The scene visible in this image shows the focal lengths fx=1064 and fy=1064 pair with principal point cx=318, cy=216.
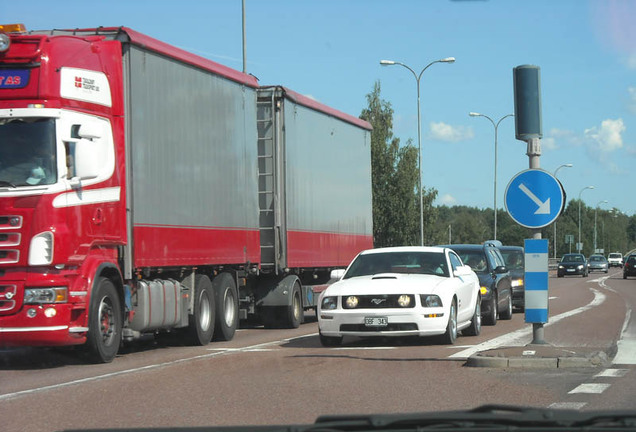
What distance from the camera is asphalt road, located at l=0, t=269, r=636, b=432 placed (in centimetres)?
888

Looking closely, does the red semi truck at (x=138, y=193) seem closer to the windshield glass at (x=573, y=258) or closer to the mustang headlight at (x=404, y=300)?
the mustang headlight at (x=404, y=300)

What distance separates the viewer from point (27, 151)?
12.9 m

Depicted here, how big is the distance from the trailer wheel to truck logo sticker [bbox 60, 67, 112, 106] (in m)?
4.86

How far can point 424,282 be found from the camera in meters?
15.7

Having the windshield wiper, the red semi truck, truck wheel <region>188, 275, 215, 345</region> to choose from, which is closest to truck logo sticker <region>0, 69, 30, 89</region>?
the red semi truck

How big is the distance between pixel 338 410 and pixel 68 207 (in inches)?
218

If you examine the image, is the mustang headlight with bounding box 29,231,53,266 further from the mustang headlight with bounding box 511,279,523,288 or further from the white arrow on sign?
the mustang headlight with bounding box 511,279,523,288

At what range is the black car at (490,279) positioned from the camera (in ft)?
69.1

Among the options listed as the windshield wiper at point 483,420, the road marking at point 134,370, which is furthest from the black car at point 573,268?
the windshield wiper at point 483,420

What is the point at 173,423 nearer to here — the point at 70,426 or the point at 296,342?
the point at 70,426

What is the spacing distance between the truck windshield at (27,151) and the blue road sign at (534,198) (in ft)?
18.8

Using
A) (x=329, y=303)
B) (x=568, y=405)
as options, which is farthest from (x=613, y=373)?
(x=329, y=303)

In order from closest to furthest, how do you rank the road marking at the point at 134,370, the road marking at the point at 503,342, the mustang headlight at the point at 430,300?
the road marking at the point at 134,370, the road marking at the point at 503,342, the mustang headlight at the point at 430,300

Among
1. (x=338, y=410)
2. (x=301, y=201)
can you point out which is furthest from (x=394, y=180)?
(x=338, y=410)
